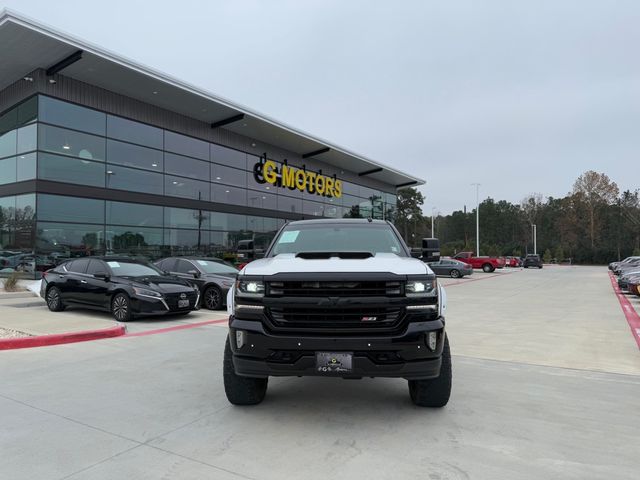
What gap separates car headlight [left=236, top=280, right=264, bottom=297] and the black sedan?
6.49m

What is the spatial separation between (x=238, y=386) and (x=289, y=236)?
78.1 inches

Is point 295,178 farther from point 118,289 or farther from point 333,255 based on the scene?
point 333,255

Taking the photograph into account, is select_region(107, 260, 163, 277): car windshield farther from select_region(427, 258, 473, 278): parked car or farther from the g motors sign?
select_region(427, 258, 473, 278): parked car

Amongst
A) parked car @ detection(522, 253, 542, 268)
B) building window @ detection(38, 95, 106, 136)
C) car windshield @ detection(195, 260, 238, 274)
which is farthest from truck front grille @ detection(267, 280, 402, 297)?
parked car @ detection(522, 253, 542, 268)

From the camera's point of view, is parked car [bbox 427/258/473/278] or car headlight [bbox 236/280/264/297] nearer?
car headlight [bbox 236/280/264/297]

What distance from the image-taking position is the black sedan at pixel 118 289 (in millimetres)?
9641

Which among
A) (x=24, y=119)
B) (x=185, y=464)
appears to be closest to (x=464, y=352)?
(x=185, y=464)

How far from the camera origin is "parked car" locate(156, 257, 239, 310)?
11970 millimetres

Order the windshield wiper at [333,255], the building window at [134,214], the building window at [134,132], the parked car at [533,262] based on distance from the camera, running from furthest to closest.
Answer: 1. the parked car at [533,262]
2. the building window at [134,132]
3. the building window at [134,214]
4. the windshield wiper at [333,255]

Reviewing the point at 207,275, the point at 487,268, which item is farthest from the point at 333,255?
the point at 487,268

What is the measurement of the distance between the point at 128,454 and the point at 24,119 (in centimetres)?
2018

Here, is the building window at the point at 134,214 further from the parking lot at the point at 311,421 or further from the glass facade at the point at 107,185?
the parking lot at the point at 311,421

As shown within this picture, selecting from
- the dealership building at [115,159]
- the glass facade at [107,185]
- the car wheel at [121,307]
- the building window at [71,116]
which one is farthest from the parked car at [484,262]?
the car wheel at [121,307]

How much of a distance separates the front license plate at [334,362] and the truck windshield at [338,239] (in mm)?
1531
